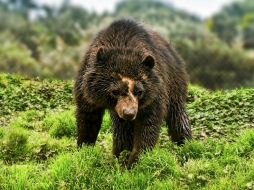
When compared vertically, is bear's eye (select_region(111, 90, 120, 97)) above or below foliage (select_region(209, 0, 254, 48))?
below

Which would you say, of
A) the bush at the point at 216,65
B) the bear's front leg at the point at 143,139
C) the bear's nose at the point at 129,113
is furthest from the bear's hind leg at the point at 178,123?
the bush at the point at 216,65

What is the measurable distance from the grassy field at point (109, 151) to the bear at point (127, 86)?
0.32 m

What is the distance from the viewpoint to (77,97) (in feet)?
25.0

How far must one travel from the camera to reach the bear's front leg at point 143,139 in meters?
7.16

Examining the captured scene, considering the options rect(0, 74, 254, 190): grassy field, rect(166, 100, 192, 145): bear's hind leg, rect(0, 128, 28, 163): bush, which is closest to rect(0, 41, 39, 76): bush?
rect(0, 74, 254, 190): grassy field

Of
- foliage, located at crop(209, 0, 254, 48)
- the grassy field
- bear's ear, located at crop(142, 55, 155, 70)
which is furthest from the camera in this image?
foliage, located at crop(209, 0, 254, 48)

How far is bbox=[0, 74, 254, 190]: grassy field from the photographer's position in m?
6.67

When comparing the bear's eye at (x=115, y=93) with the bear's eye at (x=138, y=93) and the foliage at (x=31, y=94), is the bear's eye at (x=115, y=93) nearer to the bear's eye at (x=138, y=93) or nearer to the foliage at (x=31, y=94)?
the bear's eye at (x=138, y=93)

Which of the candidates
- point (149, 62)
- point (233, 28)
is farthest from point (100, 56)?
point (233, 28)

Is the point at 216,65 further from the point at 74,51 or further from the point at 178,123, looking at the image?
the point at 178,123

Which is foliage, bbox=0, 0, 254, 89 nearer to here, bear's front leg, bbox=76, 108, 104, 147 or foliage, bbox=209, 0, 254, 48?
foliage, bbox=209, 0, 254, 48

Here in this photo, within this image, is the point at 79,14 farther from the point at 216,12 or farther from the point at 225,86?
the point at 225,86

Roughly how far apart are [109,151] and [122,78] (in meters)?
1.84

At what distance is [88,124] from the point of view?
7680 mm
